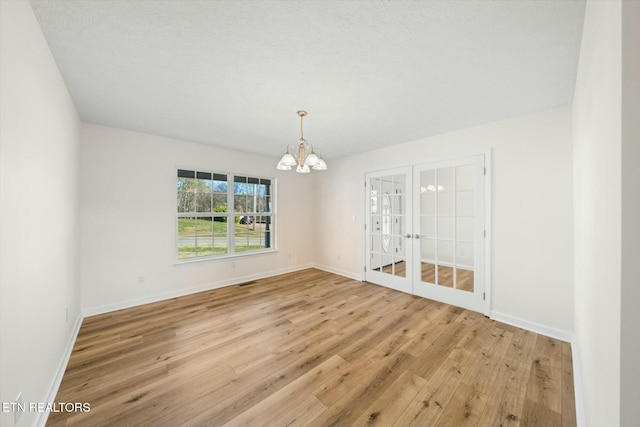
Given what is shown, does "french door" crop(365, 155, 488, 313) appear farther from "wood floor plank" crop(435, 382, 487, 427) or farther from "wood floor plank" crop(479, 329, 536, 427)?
"wood floor plank" crop(435, 382, 487, 427)

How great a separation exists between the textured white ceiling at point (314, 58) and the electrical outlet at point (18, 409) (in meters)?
2.16

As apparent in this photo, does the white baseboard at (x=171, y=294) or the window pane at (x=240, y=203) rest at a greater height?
the window pane at (x=240, y=203)

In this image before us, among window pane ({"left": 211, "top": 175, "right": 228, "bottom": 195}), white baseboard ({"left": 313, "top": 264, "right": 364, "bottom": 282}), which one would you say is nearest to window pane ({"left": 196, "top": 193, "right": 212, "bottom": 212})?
window pane ({"left": 211, "top": 175, "right": 228, "bottom": 195})

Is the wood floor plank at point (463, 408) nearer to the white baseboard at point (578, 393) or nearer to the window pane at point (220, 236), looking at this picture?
the white baseboard at point (578, 393)

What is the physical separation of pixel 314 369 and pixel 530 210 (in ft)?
9.61

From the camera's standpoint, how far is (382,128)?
3260 millimetres

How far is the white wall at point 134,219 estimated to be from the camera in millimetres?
3113

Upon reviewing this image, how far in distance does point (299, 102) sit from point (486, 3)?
1.62 meters

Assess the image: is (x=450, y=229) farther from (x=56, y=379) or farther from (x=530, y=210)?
(x=56, y=379)

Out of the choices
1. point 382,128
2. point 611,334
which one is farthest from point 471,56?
point 611,334

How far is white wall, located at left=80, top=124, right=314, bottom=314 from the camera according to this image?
3.11 metres

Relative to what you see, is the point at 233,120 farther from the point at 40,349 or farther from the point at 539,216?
the point at 539,216

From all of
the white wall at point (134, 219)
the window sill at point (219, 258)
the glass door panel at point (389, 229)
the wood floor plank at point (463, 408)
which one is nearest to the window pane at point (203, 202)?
the white wall at point (134, 219)

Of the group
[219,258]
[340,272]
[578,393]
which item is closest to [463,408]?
[578,393]
